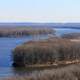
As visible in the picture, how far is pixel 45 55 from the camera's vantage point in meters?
30.8

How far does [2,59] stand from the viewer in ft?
102

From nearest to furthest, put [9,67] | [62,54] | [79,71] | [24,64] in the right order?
[79,71] < [9,67] < [24,64] < [62,54]

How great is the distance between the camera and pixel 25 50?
1206 inches

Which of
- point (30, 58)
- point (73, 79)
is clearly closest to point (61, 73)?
point (73, 79)

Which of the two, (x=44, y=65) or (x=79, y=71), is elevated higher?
(x=79, y=71)

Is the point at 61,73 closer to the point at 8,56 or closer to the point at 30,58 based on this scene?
the point at 30,58

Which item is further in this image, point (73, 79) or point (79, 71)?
point (79, 71)

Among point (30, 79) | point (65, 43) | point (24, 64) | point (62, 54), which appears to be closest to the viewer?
point (30, 79)

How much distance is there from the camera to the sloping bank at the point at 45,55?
30.0 meters

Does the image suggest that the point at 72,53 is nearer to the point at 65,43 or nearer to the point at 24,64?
the point at 65,43

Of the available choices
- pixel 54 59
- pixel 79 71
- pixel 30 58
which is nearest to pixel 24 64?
pixel 30 58

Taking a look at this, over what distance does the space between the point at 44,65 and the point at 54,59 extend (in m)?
1.47

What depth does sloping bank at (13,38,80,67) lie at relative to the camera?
29984mm

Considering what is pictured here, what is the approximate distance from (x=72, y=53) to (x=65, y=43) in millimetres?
2188
